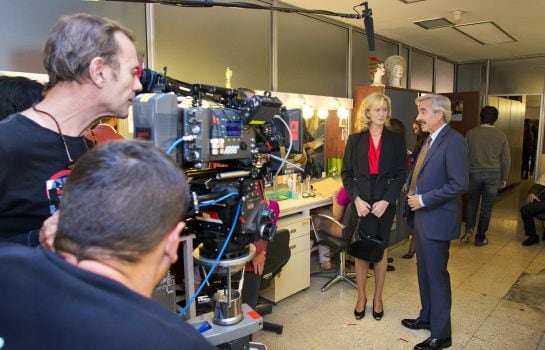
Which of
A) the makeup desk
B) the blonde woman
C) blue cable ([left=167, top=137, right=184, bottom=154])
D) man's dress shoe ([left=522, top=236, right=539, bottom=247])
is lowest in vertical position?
man's dress shoe ([left=522, top=236, right=539, bottom=247])

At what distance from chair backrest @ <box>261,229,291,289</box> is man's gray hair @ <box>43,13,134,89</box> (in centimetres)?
184

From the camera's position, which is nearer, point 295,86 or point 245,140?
point 245,140

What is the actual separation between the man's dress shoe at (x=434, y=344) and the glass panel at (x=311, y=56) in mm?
2499

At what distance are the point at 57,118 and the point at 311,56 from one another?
11.4 ft

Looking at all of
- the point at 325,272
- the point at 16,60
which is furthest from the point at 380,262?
the point at 16,60

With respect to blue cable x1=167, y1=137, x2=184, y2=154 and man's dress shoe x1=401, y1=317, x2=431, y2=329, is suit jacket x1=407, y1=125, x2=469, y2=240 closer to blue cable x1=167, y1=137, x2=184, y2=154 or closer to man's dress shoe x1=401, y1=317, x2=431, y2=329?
man's dress shoe x1=401, y1=317, x2=431, y2=329

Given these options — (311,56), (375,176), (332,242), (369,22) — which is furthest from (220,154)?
(311,56)

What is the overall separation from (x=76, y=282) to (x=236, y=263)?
2.75ft

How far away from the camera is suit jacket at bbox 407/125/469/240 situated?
2414 millimetres

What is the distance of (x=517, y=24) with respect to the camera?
4.62 m

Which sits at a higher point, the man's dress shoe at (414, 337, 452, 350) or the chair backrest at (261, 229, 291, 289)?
the chair backrest at (261, 229, 291, 289)

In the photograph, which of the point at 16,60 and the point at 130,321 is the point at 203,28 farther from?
the point at 130,321

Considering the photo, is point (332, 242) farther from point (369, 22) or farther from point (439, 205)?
point (369, 22)

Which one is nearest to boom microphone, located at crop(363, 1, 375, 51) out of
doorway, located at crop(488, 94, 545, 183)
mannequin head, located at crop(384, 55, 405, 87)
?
mannequin head, located at crop(384, 55, 405, 87)
